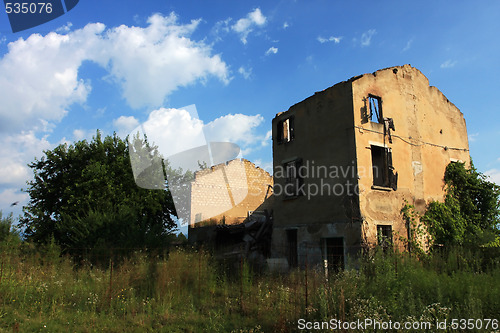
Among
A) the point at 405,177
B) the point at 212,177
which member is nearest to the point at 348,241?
the point at 405,177

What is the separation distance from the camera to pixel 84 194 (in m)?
19.9

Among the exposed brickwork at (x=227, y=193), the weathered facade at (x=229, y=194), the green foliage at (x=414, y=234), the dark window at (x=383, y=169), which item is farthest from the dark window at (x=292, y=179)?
the exposed brickwork at (x=227, y=193)

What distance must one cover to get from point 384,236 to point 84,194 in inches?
668

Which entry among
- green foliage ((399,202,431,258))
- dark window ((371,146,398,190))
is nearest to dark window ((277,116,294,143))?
dark window ((371,146,398,190))

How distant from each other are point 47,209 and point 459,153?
23998 millimetres

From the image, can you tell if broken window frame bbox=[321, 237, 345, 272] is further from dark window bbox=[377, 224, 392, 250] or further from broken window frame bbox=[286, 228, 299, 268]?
broken window frame bbox=[286, 228, 299, 268]

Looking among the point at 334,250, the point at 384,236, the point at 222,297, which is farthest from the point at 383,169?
the point at 222,297

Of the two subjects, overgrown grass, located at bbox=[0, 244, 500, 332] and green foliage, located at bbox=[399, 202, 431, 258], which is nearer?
overgrown grass, located at bbox=[0, 244, 500, 332]

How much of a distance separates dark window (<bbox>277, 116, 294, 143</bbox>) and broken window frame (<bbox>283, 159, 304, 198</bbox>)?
4.35 ft

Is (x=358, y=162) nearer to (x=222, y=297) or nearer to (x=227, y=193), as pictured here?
(x=222, y=297)

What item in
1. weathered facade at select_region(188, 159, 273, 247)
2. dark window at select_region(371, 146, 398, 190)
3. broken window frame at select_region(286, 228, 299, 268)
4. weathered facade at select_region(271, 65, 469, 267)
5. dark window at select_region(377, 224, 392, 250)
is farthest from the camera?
weathered facade at select_region(188, 159, 273, 247)

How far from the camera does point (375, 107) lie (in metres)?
13.7

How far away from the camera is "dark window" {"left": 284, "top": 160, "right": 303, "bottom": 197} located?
14.7 meters

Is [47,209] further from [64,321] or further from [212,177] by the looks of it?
[64,321]
